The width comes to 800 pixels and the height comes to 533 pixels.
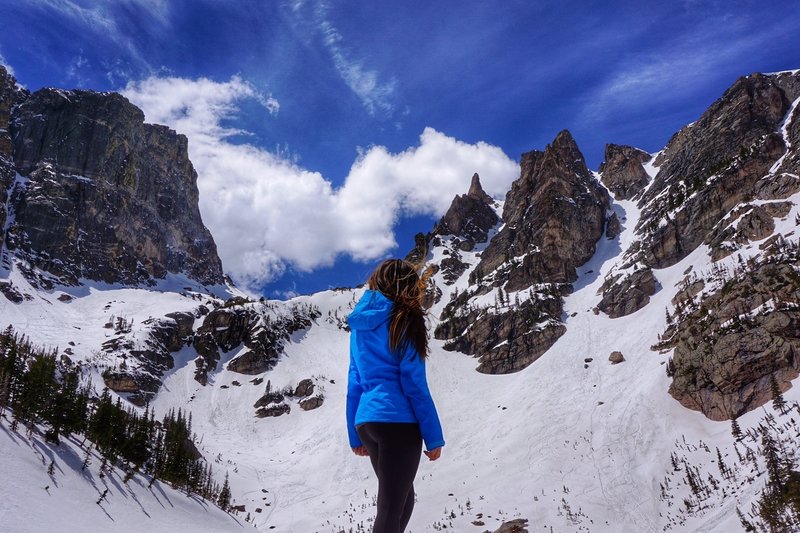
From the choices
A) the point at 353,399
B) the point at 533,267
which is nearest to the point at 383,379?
the point at 353,399

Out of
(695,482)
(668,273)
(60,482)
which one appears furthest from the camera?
(668,273)

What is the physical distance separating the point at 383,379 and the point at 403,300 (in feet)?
2.12

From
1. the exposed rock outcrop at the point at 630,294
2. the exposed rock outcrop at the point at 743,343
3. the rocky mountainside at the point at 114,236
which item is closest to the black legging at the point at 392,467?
the exposed rock outcrop at the point at 743,343

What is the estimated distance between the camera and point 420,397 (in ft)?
12.0

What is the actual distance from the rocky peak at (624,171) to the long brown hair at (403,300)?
13129 cm

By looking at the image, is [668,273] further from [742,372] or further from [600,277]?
[742,372]

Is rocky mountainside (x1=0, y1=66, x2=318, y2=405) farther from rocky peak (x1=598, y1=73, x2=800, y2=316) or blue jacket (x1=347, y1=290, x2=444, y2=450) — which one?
blue jacket (x1=347, y1=290, x2=444, y2=450)

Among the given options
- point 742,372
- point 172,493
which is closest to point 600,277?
point 742,372

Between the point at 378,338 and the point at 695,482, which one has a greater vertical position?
the point at 378,338

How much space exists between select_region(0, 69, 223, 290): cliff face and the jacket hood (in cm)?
14455

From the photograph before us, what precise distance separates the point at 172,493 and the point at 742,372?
44.8 metres

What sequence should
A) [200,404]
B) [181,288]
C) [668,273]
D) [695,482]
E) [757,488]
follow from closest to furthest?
1. [757,488]
2. [695,482]
3. [668,273]
4. [200,404]
5. [181,288]

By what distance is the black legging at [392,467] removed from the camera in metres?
3.51

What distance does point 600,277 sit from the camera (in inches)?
3588
